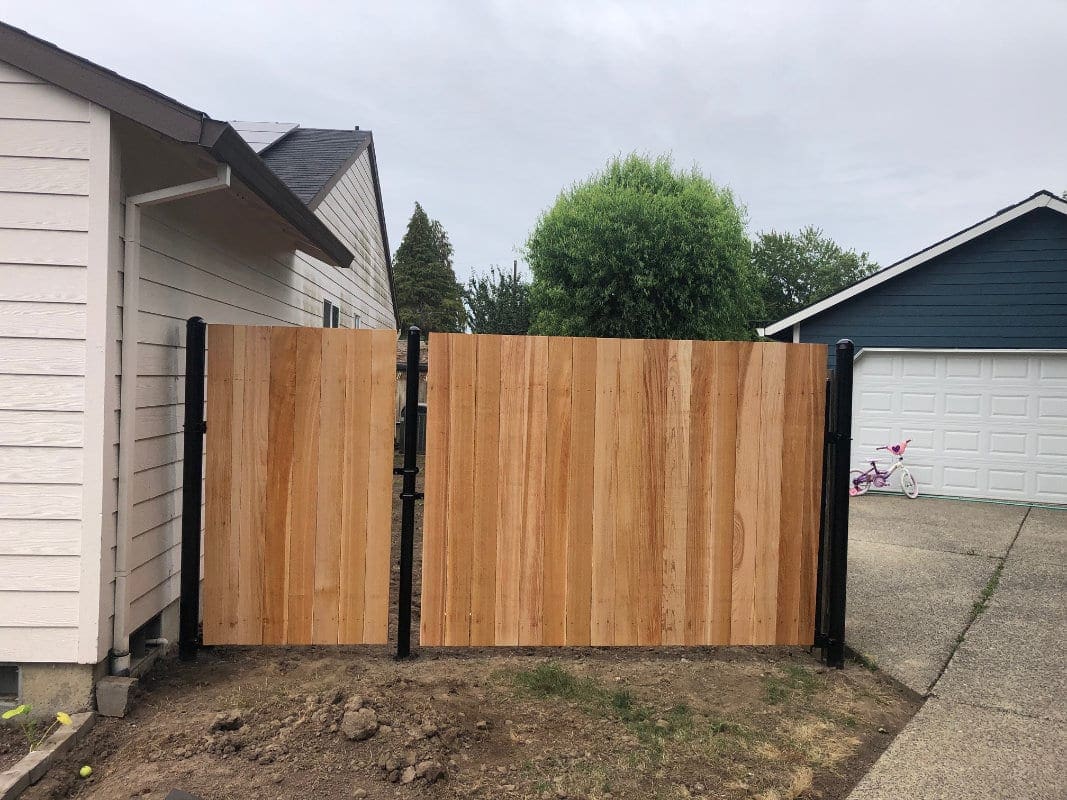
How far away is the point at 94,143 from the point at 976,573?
6.73 m

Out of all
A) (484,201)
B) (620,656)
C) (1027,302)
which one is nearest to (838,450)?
(620,656)

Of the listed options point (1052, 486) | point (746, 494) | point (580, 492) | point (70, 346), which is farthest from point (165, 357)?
point (1052, 486)

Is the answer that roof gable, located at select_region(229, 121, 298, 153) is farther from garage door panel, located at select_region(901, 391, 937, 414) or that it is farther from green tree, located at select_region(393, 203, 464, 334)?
green tree, located at select_region(393, 203, 464, 334)

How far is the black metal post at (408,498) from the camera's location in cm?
372

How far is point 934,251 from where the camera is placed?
34.4 ft

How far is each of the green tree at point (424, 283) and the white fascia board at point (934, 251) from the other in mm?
28106

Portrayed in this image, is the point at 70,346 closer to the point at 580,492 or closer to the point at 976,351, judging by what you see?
the point at 580,492

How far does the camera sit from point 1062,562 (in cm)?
650

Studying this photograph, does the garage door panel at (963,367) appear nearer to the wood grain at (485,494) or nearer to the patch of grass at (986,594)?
the patch of grass at (986,594)

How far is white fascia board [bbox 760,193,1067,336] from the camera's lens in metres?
9.81

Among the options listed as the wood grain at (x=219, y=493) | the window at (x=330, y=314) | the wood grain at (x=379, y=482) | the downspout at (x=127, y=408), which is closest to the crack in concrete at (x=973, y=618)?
the wood grain at (x=379, y=482)

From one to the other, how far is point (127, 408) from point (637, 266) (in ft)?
44.7

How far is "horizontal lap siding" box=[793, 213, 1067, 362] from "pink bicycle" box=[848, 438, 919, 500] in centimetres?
154

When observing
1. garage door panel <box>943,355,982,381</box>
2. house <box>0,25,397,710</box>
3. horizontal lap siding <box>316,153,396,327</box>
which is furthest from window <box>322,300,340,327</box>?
garage door panel <box>943,355,982,381</box>
